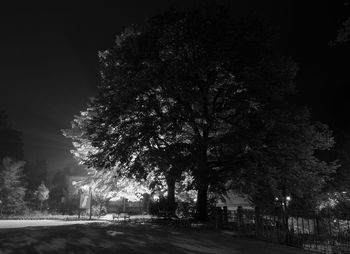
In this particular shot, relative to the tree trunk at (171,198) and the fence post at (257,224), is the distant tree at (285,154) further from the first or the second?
the tree trunk at (171,198)

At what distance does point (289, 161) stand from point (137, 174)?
9480 mm

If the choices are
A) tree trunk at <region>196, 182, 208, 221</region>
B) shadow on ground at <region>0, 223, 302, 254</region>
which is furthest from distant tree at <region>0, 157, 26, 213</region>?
shadow on ground at <region>0, 223, 302, 254</region>

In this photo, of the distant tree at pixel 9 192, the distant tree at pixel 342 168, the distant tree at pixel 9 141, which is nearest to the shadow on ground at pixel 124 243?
the distant tree at pixel 9 192

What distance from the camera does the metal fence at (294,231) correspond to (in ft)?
43.7

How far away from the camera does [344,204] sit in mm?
29109

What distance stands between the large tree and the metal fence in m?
3.12

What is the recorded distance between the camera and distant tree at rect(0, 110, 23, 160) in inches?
3014

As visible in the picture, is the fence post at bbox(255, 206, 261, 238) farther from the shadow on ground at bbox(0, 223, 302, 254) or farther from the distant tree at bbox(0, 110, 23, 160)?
the distant tree at bbox(0, 110, 23, 160)

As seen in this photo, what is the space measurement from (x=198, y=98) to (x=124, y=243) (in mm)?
10018

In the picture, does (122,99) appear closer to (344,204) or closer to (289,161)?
(289,161)

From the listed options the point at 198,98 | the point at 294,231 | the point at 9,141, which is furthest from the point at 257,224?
the point at 9,141

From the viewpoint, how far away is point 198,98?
1925cm

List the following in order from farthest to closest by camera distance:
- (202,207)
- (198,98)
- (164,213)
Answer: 1. (164,213)
2. (202,207)
3. (198,98)

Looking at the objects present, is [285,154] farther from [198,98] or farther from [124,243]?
[124,243]
